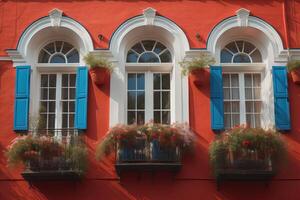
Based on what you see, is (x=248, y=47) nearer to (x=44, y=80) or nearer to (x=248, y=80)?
(x=248, y=80)

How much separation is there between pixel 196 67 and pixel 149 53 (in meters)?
1.55

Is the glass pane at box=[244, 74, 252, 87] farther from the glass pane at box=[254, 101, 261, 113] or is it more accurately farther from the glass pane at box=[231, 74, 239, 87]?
the glass pane at box=[254, 101, 261, 113]

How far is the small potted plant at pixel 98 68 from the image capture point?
14.0 m

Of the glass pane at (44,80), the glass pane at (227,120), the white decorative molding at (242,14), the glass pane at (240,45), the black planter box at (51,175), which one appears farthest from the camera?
the glass pane at (240,45)

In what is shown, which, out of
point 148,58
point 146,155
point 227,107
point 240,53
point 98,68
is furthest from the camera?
point 240,53

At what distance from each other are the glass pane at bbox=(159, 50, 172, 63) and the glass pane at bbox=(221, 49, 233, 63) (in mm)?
1281

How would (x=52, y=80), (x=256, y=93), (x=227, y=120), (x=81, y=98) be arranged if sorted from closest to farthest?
1. (x=81, y=98)
2. (x=227, y=120)
3. (x=256, y=93)
4. (x=52, y=80)

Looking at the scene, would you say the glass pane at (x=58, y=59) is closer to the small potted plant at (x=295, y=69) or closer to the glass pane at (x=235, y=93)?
the glass pane at (x=235, y=93)

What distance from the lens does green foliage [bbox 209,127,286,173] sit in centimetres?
1312

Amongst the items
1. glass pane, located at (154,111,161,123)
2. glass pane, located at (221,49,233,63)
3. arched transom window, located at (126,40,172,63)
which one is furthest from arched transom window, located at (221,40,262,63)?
glass pane, located at (154,111,161,123)

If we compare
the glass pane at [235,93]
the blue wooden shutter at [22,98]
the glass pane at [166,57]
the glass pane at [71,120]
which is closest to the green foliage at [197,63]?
the glass pane at [166,57]

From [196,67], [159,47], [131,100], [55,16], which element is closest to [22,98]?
[55,16]

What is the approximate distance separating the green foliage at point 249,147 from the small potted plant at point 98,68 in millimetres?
3020

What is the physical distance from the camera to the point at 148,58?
15.0 m
